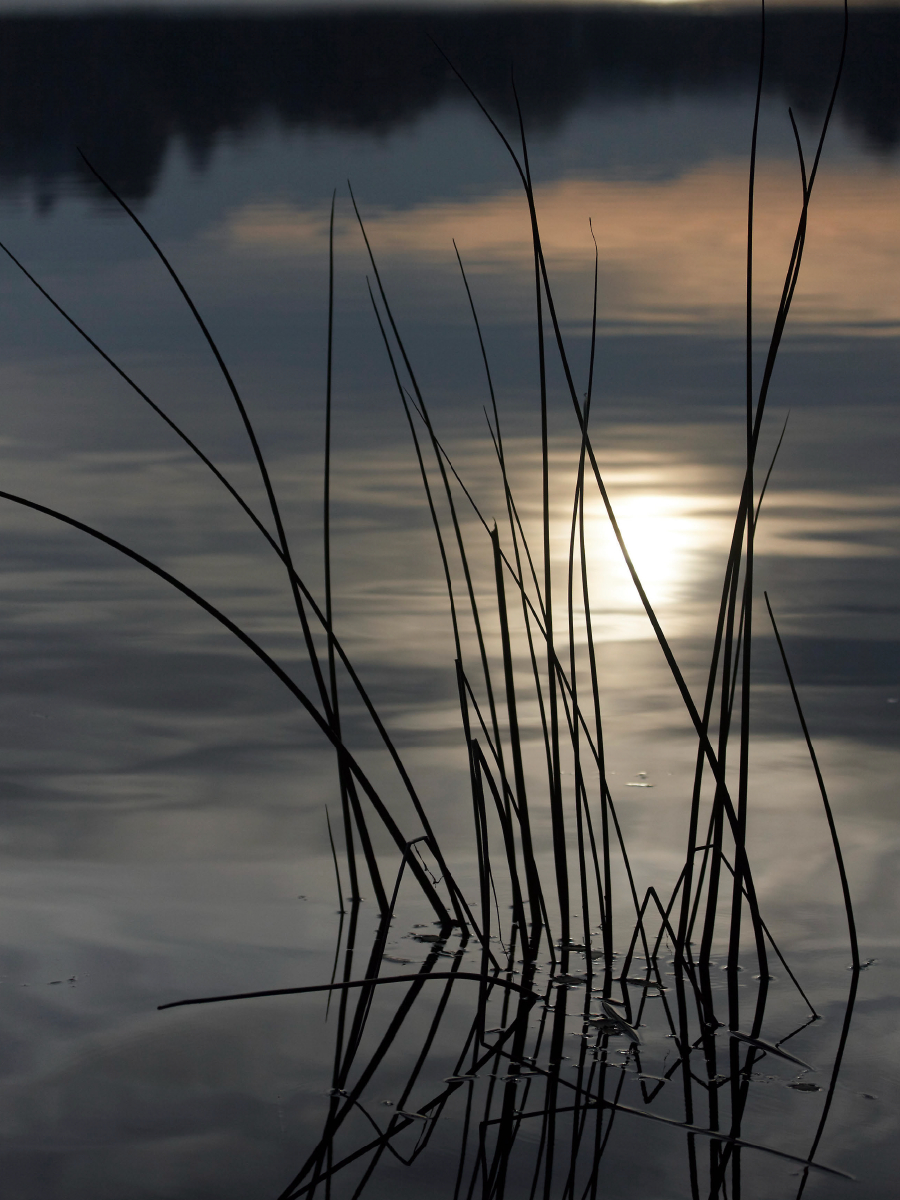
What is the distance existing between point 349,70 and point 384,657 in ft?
56.7

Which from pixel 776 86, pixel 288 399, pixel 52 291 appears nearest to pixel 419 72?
pixel 776 86

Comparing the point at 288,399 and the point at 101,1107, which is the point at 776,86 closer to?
the point at 288,399

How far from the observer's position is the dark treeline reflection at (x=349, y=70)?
12.6 meters

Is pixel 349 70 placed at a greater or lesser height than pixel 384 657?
greater

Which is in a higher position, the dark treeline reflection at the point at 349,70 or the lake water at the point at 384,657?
the dark treeline reflection at the point at 349,70

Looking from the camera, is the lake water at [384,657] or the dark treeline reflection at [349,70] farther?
the dark treeline reflection at [349,70]

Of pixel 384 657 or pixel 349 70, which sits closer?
pixel 384 657

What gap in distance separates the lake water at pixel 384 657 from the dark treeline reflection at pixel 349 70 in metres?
3.73

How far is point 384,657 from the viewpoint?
96.2 inches

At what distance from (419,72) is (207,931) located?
55.7 feet

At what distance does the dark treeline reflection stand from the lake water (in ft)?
12.2

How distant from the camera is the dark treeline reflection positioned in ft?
41.3

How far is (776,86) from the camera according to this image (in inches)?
587

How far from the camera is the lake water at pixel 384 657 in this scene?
1.17m
